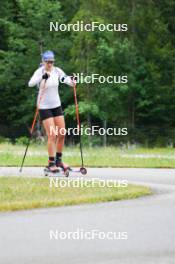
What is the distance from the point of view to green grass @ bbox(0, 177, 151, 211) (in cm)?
1003

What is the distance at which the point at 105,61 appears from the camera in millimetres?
49500

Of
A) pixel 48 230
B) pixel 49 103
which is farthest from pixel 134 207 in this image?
pixel 49 103

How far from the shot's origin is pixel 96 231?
8.00 metres

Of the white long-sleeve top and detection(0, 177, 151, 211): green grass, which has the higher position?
the white long-sleeve top

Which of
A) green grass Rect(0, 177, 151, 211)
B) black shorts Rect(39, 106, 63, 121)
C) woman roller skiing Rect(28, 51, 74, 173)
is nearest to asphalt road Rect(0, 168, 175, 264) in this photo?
green grass Rect(0, 177, 151, 211)

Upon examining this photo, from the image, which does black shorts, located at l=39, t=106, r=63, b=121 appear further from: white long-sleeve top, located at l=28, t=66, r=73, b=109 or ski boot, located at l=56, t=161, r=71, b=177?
ski boot, located at l=56, t=161, r=71, b=177

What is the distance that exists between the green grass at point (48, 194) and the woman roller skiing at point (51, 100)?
63 cm

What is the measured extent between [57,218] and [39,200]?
1365mm

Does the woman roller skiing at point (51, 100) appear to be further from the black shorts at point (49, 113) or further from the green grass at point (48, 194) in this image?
the green grass at point (48, 194)

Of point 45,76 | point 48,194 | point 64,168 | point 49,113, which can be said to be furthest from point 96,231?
point 49,113

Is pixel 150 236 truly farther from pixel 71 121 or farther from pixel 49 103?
pixel 71 121

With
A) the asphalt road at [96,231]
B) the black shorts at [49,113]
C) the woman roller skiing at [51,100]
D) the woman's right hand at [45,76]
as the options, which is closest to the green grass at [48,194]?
the asphalt road at [96,231]

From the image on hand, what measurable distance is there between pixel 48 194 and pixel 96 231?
3008 millimetres

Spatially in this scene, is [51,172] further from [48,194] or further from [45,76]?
[48,194]
